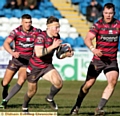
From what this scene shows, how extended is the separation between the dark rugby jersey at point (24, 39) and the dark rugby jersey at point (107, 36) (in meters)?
1.93

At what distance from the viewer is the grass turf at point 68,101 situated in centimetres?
1167

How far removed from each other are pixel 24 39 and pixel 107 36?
237 cm

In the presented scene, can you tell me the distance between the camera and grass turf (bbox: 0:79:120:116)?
11672mm

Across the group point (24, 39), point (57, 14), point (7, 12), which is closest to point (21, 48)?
point (24, 39)

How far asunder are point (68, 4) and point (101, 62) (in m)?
17.5

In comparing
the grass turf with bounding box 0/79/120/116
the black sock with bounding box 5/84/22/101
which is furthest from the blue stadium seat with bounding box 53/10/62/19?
the black sock with bounding box 5/84/22/101

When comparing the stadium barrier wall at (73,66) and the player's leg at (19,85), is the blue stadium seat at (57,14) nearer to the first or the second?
the stadium barrier wall at (73,66)

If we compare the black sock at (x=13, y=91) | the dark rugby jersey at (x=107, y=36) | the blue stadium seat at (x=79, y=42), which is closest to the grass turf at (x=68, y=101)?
the black sock at (x=13, y=91)

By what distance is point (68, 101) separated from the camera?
14.4 metres

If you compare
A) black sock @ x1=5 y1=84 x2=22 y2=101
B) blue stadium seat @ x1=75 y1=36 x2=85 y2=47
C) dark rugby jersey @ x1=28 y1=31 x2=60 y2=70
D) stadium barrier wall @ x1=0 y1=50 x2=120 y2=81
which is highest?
dark rugby jersey @ x1=28 y1=31 x2=60 y2=70

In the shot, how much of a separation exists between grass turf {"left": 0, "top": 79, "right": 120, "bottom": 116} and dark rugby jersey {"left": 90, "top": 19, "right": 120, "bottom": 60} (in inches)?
50.3

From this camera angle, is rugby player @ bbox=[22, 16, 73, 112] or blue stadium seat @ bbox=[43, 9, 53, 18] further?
blue stadium seat @ bbox=[43, 9, 53, 18]

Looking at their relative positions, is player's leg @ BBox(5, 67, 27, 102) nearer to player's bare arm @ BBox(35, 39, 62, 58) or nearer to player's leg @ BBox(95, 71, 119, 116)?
player's bare arm @ BBox(35, 39, 62, 58)

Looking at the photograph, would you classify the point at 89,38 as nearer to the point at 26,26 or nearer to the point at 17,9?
the point at 26,26
